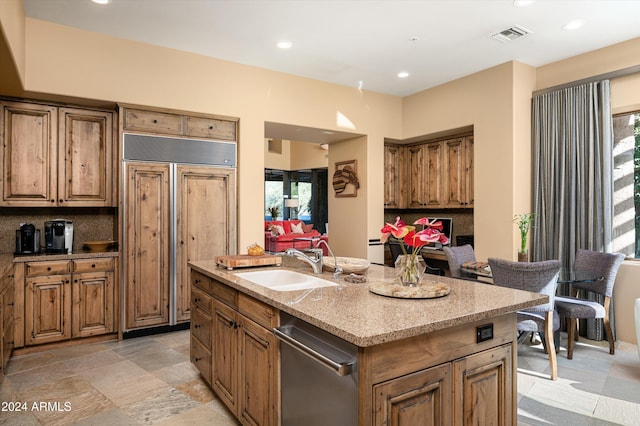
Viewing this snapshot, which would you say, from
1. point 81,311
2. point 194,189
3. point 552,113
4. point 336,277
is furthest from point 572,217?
point 81,311

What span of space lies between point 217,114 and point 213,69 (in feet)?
1.68

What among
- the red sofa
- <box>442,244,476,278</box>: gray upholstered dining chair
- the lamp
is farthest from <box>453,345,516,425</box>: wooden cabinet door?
the lamp

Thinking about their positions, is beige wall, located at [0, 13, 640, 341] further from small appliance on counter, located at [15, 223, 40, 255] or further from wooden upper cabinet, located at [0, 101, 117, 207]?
small appliance on counter, located at [15, 223, 40, 255]

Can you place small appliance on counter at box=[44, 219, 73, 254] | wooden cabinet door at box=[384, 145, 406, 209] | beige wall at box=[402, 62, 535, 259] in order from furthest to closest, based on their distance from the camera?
wooden cabinet door at box=[384, 145, 406, 209] < beige wall at box=[402, 62, 535, 259] < small appliance on counter at box=[44, 219, 73, 254]

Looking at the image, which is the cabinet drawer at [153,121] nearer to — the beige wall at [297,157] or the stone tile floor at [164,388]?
the stone tile floor at [164,388]

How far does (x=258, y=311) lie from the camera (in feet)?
6.79

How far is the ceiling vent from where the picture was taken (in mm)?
3728

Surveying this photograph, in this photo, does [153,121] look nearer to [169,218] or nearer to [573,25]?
[169,218]

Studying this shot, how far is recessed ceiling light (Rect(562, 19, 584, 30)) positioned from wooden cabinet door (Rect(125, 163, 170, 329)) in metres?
4.14

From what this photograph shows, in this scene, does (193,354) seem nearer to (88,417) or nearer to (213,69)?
(88,417)

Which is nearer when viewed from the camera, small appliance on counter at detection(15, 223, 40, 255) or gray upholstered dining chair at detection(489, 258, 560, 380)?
gray upholstered dining chair at detection(489, 258, 560, 380)

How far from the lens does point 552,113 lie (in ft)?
14.7

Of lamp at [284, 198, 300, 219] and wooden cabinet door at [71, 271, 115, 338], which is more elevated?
lamp at [284, 198, 300, 219]

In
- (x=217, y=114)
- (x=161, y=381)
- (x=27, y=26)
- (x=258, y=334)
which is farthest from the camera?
(x=217, y=114)
